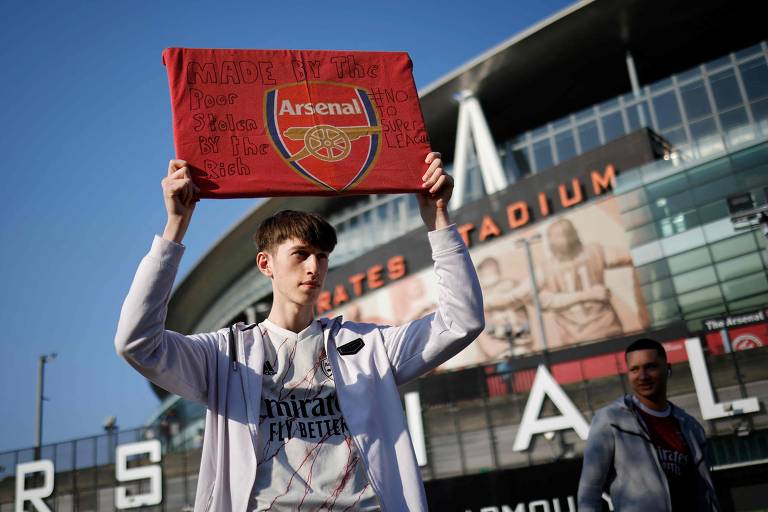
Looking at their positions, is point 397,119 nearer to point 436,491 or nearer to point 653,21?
point 436,491

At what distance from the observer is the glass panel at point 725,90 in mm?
30109

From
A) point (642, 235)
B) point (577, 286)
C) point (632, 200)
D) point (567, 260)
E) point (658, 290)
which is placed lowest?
point (658, 290)

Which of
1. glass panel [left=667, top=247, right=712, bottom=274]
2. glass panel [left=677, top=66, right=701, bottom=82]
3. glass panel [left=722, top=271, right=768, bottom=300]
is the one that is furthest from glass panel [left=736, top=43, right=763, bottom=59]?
glass panel [left=722, top=271, right=768, bottom=300]

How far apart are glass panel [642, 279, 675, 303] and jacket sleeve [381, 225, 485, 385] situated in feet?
84.7

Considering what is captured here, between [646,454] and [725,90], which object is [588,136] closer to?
[725,90]

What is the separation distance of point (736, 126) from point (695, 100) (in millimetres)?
3783

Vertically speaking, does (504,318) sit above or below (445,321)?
above

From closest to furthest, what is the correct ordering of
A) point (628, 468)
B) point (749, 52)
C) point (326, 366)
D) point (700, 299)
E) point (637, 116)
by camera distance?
point (326, 366) → point (628, 468) → point (700, 299) → point (749, 52) → point (637, 116)

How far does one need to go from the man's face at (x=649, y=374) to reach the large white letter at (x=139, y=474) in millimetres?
12858

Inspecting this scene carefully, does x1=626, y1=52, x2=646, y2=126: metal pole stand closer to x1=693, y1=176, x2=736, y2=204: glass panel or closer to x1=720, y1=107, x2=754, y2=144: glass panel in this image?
x1=720, y1=107, x2=754, y2=144: glass panel

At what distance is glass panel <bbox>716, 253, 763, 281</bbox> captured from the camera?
81.2ft

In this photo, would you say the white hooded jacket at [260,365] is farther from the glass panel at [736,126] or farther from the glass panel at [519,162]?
the glass panel at [519,162]

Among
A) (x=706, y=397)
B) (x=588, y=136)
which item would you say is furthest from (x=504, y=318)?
(x=706, y=397)

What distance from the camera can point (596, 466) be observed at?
15.1 feet
